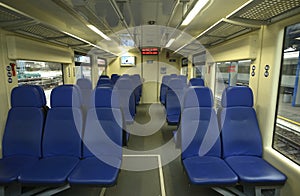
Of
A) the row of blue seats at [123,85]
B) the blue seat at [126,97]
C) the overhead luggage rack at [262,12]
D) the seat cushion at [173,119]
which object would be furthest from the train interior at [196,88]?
the row of blue seats at [123,85]

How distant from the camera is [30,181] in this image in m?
1.65

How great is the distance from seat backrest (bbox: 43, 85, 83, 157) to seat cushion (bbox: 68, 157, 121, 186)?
29cm

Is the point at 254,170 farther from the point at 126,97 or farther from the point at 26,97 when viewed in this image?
the point at 126,97

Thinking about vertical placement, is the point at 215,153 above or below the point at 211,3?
below

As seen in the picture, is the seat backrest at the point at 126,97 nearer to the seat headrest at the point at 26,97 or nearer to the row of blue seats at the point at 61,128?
the row of blue seats at the point at 61,128

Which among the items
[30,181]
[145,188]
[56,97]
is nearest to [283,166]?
[145,188]

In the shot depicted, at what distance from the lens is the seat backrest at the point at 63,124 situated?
6.93 ft

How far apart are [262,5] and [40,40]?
120 inches

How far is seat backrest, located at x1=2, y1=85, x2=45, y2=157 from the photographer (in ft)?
6.94

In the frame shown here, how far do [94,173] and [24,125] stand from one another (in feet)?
3.69

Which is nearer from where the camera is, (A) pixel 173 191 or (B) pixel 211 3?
(A) pixel 173 191

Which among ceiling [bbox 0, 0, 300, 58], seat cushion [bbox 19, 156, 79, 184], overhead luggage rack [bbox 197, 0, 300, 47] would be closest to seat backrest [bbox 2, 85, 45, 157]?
seat cushion [bbox 19, 156, 79, 184]

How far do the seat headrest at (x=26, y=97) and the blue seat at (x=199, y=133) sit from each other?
1.79 m

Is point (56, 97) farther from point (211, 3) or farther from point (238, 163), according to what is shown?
point (211, 3)
